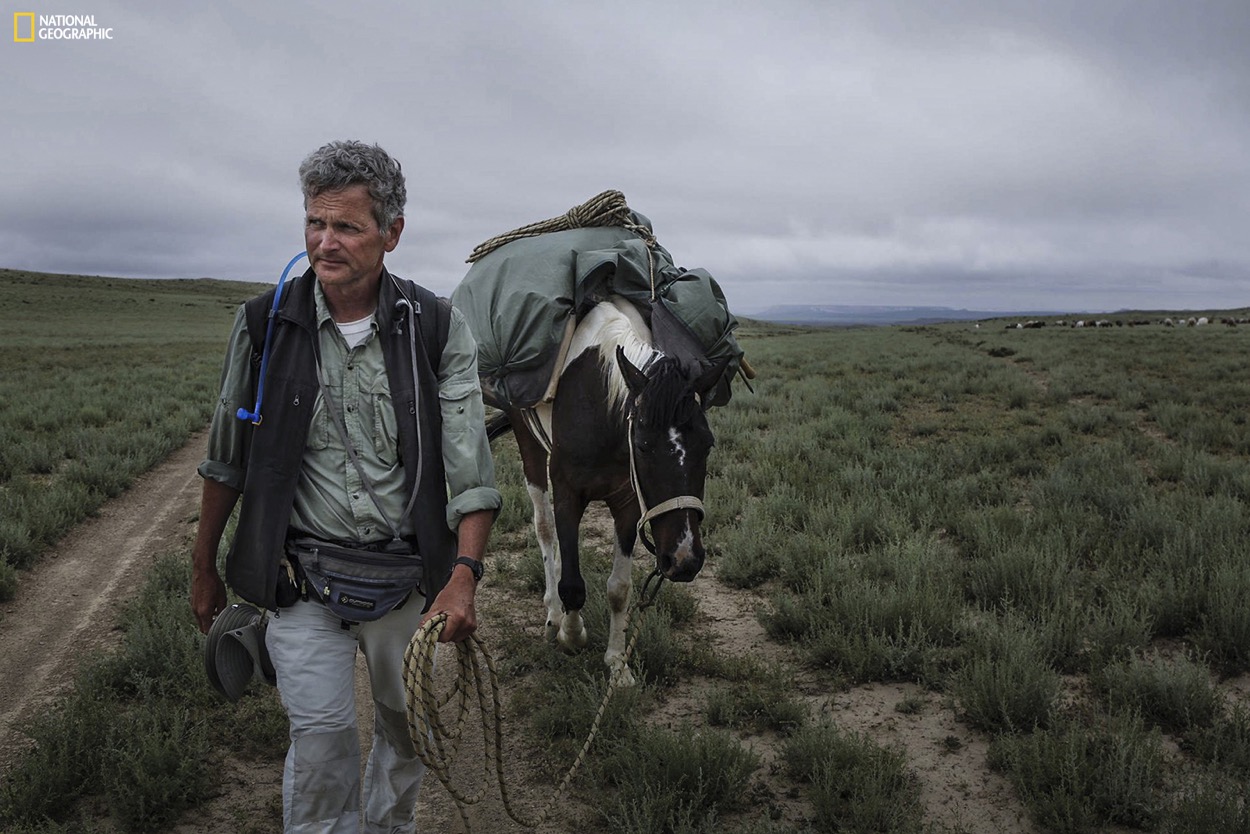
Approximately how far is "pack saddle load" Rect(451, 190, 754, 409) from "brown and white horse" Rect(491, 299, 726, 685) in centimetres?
12

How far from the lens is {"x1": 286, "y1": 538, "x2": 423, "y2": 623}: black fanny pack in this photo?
2344mm

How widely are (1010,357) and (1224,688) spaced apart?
19.4 metres

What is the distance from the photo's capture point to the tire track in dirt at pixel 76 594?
411cm

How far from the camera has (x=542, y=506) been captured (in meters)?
5.28

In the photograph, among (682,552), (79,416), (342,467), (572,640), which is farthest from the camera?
(79,416)

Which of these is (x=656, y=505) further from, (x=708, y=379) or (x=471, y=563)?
(x=471, y=563)

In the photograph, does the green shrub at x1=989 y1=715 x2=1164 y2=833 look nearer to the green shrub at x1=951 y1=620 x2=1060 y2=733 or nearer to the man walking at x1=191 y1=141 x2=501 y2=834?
the green shrub at x1=951 y1=620 x2=1060 y2=733

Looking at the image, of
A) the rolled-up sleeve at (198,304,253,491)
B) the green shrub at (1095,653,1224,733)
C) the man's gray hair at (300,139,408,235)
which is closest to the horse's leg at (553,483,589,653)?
the rolled-up sleeve at (198,304,253,491)

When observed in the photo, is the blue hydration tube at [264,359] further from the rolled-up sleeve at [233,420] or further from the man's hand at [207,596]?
the man's hand at [207,596]

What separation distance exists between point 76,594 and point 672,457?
4969mm

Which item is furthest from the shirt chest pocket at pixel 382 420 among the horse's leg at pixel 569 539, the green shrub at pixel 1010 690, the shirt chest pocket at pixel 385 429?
the green shrub at pixel 1010 690

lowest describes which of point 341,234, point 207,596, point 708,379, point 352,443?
point 207,596

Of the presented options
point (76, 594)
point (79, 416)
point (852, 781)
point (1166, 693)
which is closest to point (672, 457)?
point (852, 781)

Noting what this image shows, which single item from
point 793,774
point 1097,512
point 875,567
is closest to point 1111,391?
point 1097,512
